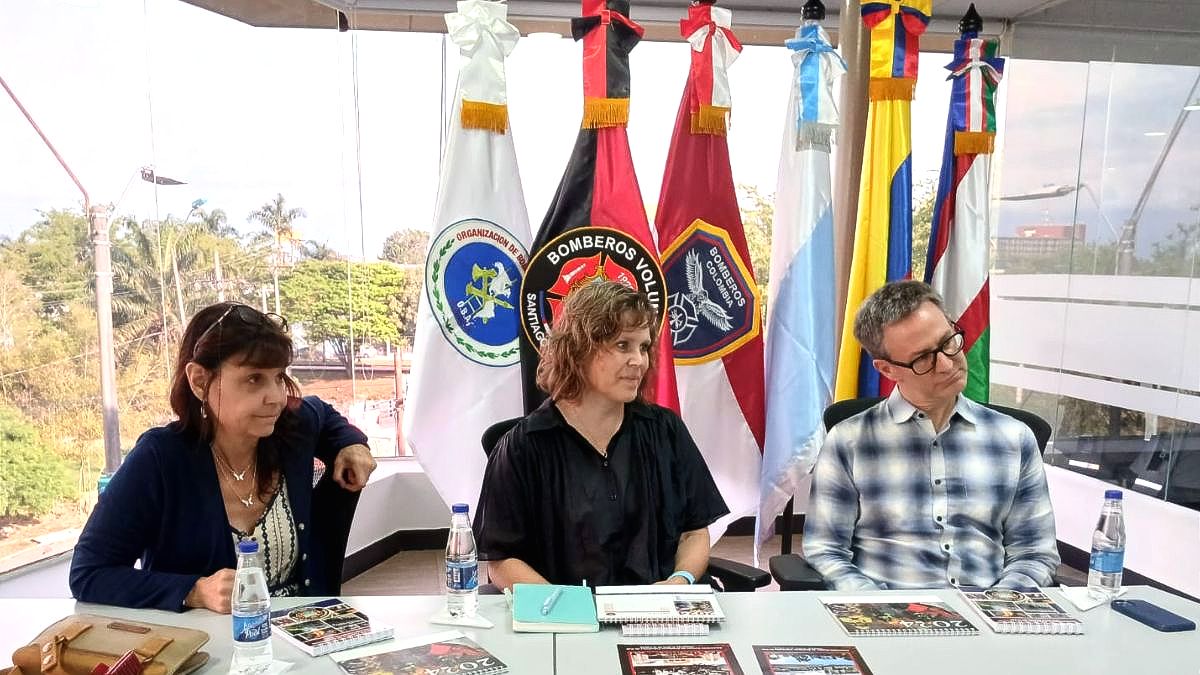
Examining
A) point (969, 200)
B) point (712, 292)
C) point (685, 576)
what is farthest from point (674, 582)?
point (969, 200)

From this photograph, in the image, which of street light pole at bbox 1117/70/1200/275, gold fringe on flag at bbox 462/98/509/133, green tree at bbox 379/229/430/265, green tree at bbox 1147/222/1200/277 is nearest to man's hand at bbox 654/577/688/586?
gold fringe on flag at bbox 462/98/509/133

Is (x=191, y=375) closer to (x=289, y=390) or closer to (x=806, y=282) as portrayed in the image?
(x=289, y=390)

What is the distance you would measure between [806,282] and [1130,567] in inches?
73.8

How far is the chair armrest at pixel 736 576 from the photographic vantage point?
6.28 feet

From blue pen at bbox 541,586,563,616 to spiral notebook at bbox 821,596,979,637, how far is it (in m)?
0.54

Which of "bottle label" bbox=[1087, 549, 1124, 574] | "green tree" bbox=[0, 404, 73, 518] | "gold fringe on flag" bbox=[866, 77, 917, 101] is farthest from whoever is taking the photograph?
"gold fringe on flag" bbox=[866, 77, 917, 101]

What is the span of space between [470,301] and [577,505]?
1.07 m

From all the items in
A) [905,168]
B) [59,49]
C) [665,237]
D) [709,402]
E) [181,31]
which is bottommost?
[709,402]

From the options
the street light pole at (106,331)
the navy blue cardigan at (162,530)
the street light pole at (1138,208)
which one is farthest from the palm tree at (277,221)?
the street light pole at (1138,208)

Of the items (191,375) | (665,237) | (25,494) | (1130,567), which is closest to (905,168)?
(665,237)

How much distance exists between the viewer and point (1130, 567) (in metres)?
3.20

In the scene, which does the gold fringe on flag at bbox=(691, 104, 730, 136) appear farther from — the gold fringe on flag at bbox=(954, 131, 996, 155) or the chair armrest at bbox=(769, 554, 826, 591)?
the chair armrest at bbox=(769, 554, 826, 591)

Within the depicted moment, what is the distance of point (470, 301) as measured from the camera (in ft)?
8.92

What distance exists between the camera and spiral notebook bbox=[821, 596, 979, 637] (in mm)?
1468
